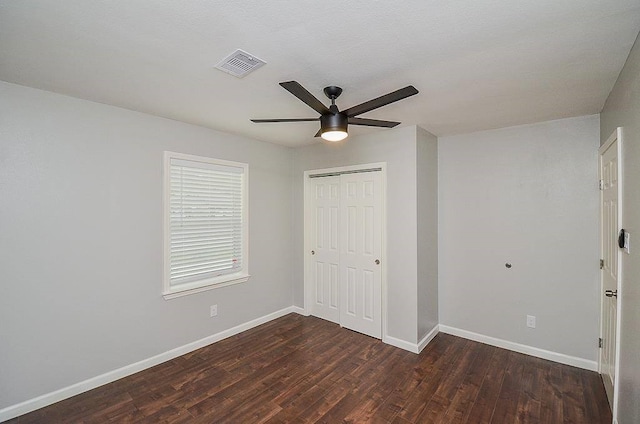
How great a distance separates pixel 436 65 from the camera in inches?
77.1

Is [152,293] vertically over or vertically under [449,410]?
over

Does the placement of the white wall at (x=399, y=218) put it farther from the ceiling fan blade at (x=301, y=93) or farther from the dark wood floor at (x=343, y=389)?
the ceiling fan blade at (x=301, y=93)

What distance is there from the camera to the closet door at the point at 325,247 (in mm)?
4121

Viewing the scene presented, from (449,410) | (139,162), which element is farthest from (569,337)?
(139,162)

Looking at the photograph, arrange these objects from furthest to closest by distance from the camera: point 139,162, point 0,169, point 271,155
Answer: point 271,155, point 139,162, point 0,169

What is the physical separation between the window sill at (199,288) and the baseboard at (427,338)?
2.30 metres

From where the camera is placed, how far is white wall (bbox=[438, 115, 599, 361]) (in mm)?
2934

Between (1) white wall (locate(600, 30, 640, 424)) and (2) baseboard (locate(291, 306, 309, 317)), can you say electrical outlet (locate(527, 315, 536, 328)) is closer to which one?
(1) white wall (locate(600, 30, 640, 424))

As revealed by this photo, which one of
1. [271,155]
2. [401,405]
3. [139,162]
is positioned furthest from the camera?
[271,155]

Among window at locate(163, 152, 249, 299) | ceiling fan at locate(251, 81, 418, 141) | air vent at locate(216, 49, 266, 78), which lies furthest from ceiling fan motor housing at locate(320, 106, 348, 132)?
window at locate(163, 152, 249, 299)

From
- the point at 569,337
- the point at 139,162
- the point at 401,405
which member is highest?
the point at 139,162

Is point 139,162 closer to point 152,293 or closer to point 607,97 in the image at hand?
point 152,293

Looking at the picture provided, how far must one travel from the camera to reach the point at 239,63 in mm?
1927

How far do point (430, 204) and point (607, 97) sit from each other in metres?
1.82
